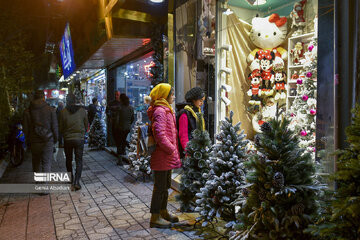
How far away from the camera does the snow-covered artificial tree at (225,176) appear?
4.02m

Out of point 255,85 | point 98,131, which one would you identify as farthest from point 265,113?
point 98,131

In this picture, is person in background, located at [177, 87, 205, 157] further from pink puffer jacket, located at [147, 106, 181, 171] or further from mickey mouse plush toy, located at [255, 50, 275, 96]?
mickey mouse plush toy, located at [255, 50, 275, 96]

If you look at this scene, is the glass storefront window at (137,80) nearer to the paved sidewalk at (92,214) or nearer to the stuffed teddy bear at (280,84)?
the paved sidewalk at (92,214)

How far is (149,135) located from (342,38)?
111 inches

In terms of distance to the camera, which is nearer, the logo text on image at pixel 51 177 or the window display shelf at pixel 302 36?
the window display shelf at pixel 302 36

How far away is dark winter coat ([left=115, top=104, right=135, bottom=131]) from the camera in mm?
9359

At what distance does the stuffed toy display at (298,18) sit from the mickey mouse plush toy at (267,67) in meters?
0.70

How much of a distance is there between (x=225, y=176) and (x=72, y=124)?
405 centimetres

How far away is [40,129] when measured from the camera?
254 inches

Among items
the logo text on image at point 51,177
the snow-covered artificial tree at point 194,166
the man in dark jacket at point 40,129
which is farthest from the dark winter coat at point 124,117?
the snow-covered artificial tree at point 194,166

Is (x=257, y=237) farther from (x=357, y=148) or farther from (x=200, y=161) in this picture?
(x=200, y=161)

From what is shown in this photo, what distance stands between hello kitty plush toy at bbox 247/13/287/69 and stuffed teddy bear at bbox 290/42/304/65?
0.30 m

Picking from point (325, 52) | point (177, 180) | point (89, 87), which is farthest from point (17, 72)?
point (325, 52)

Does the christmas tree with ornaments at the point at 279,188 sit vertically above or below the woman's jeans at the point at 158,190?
above
